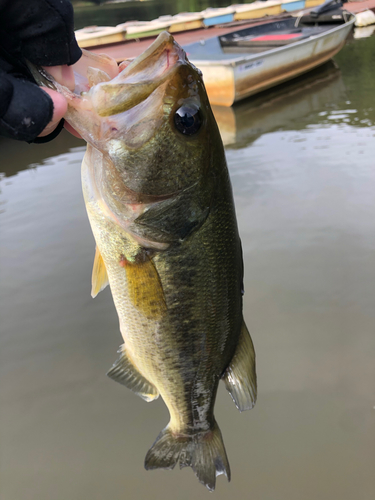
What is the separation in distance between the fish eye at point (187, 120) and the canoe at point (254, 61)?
6907mm

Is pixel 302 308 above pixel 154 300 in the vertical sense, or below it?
below

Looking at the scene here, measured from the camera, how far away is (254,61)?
7.97m

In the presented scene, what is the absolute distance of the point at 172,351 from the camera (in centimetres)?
166

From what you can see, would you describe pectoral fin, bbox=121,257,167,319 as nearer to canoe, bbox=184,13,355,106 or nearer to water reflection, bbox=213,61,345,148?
water reflection, bbox=213,61,345,148

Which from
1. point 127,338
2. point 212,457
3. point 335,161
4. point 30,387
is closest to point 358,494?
point 212,457

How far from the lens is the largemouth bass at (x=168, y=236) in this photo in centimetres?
125

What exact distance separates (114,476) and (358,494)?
136cm

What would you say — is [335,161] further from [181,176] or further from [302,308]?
[181,176]

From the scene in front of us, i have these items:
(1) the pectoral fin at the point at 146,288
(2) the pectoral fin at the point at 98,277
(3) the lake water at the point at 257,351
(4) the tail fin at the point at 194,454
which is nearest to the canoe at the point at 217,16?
(3) the lake water at the point at 257,351

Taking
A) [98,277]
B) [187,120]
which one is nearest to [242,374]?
[98,277]

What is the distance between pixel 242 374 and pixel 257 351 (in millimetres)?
1289

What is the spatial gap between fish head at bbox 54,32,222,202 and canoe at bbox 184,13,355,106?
6905 millimetres

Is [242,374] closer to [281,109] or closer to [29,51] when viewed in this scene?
[29,51]

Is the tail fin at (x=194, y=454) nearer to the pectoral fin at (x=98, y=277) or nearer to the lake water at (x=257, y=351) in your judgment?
the lake water at (x=257, y=351)
